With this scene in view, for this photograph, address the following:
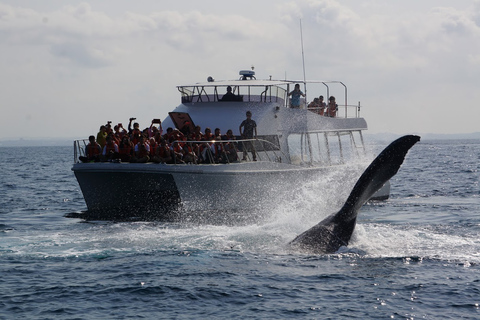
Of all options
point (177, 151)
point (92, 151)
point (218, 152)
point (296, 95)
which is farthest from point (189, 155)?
point (296, 95)

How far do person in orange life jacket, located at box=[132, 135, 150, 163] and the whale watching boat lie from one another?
1.66ft

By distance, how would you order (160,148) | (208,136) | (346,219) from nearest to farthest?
(346,219)
(160,148)
(208,136)

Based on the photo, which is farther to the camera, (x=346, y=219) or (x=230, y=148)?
(x=230, y=148)

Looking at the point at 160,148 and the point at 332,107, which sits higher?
the point at 332,107

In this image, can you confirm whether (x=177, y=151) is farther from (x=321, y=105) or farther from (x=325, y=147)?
(x=321, y=105)

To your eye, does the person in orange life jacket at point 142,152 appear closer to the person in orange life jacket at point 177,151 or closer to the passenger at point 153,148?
the passenger at point 153,148

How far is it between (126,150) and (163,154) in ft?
4.92

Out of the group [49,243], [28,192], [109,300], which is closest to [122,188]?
[49,243]

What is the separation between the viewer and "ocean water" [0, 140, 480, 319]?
1052 cm

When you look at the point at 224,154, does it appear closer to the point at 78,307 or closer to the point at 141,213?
the point at 141,213

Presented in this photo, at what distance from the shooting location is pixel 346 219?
14.0m

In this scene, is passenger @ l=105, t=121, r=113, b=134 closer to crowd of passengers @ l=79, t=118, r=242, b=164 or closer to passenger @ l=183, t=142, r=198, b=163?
crowd of passengers @ l=79, t=118, r=242, b=164

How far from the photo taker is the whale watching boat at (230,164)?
19688 millimetres

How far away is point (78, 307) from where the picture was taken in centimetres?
1062
